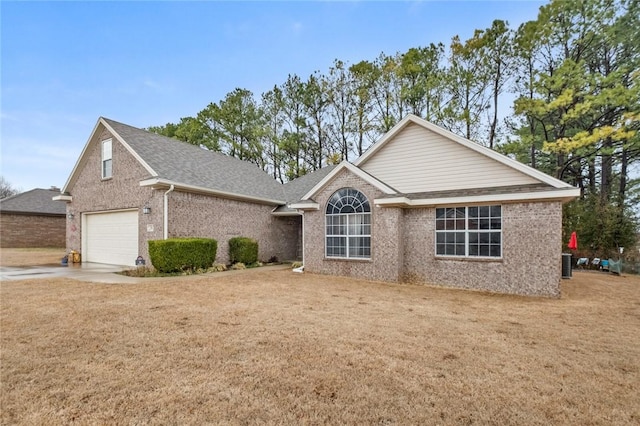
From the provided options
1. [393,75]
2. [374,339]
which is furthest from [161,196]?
[393,75]

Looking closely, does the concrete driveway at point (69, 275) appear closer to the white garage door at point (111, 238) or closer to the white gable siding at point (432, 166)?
the white garage door at point (111, 238)

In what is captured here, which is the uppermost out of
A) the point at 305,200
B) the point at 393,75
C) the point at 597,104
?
the point at 393,75

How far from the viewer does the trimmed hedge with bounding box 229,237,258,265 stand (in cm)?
1430

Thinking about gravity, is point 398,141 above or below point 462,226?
above

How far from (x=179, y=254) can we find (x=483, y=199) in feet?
34.8

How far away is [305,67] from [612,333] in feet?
92.2

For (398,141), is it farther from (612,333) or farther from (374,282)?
(612,333)

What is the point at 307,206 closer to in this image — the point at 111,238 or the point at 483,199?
the point at 483,199

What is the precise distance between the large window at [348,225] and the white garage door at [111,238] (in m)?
8.37

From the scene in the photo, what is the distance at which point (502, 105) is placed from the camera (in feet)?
73.2

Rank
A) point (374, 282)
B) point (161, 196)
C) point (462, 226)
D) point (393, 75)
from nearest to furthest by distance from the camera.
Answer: point (462, 226) < point (374, 282) < point (161, 196) < point (393, 75)

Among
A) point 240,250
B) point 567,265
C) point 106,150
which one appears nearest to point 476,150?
point 567,265

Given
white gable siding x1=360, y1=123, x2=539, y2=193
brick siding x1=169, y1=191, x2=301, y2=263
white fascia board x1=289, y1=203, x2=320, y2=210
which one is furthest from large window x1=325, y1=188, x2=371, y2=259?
brick siding x1=169, y1=191, x2=301, y2=263

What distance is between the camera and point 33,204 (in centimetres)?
2462
